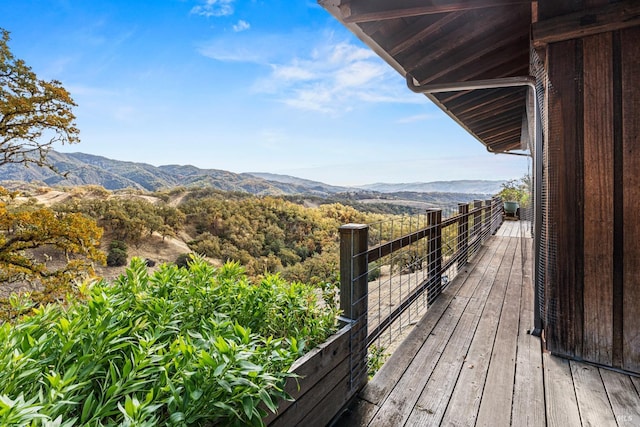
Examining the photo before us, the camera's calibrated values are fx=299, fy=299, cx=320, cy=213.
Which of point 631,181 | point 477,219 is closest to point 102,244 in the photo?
point 477,219

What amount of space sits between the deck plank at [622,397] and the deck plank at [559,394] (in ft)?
0.51

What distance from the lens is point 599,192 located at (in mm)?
1732

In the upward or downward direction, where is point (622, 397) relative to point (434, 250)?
downward

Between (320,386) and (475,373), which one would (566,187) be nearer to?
(475,373)

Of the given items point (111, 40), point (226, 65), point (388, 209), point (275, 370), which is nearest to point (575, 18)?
point (275, 370)

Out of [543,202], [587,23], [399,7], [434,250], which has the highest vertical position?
[399,7]

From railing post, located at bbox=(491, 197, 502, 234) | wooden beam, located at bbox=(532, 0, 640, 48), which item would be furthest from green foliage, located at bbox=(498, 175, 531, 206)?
wooden beam, located at bbox=(532, 0, 640, 48)

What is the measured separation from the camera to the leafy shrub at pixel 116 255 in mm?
8781

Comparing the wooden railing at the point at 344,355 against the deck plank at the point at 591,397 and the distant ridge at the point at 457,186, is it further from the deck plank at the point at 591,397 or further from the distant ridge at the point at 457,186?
the distant ridge at the point at 457,186

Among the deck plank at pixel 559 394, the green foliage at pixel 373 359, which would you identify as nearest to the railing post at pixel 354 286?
the green foliage at pixel 373 359

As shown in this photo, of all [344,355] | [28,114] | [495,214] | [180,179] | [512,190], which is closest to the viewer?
[344,355]

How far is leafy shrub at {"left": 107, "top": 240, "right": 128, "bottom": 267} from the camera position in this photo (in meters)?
8.78

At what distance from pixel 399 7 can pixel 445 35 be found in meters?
0.76

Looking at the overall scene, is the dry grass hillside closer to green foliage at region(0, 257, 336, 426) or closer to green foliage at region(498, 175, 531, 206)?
green foliage at region(0, 257, 336, 426)
